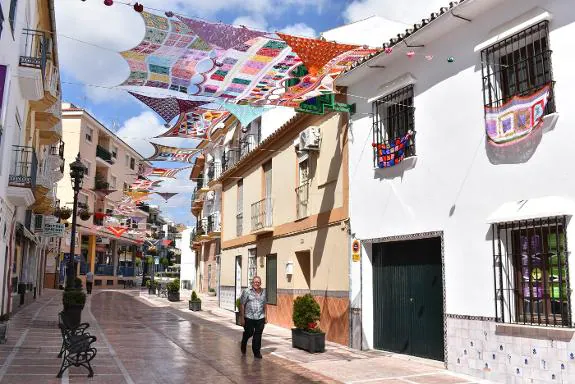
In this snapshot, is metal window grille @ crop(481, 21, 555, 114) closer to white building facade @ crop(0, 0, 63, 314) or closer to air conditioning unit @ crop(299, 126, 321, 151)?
air conditioning unit @ crop(299, 126, 321, 151)

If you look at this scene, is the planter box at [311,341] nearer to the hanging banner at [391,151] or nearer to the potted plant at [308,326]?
the potted plant at [308,326]

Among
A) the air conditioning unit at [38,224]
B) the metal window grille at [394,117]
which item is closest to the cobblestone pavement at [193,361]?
the metal window grille at [394,117]

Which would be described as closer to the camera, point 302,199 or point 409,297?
point 409,297

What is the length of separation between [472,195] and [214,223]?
25136 millimetres

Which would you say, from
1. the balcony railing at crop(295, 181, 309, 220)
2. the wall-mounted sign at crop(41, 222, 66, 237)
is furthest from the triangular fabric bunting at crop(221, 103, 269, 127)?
the wall-mounted sign at crop(41, 222, 66, 237)

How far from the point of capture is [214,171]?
33781 millimetres

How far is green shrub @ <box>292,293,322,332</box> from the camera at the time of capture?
456 inches

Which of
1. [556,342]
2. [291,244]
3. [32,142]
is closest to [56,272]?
[32,142]

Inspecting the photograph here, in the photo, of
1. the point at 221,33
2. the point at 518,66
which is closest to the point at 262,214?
the point at 221,33

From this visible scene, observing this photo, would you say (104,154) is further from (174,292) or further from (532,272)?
(532,272)

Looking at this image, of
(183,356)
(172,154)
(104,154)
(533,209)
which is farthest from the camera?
(104,154)

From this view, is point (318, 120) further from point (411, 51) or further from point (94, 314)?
point (94, 314)

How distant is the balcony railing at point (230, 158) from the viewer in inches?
1070

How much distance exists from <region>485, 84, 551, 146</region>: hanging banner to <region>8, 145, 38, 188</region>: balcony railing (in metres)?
11.3
